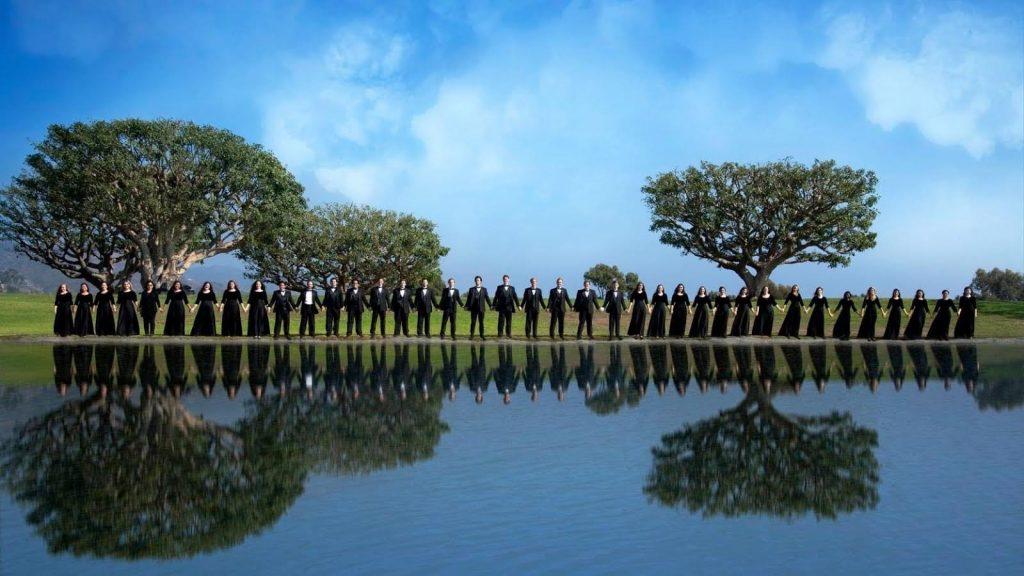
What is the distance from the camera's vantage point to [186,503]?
8219mm

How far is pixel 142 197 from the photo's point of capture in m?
46.5

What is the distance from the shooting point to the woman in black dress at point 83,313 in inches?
1254

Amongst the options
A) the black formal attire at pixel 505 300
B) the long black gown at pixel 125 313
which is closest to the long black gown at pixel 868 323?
the black formal attire at pixel 505 300

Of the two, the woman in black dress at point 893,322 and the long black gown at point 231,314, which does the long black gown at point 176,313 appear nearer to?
the long black gown at point 231,314

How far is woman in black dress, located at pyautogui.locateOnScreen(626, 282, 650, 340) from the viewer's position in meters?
32.4

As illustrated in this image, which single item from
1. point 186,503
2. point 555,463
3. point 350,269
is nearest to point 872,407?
point 555,463

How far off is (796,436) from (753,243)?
46.3m

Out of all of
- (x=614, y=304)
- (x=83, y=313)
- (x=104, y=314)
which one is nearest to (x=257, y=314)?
(x=104, y=314)

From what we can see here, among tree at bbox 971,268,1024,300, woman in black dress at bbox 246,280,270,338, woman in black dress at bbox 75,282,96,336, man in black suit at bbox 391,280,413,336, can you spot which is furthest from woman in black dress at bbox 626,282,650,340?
tree at bbox 971,268,1024,300

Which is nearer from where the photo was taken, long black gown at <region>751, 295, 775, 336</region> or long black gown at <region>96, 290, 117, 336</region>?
long black gown at <region>96, 290, 117, 336</region>

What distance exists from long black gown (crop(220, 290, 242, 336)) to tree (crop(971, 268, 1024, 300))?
8825 cm

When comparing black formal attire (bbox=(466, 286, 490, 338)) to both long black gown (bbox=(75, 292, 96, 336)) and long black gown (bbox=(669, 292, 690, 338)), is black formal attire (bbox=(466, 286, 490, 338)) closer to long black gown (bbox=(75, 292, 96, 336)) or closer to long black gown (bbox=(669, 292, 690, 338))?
long black gown (bbox=(669, 292, 690, 338))

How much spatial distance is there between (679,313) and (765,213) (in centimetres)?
2429

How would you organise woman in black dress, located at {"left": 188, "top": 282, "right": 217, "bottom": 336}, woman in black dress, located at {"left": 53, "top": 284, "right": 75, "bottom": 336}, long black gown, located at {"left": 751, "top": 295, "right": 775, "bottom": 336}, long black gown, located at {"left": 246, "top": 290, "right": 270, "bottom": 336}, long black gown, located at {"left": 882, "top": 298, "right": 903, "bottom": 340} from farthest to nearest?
long black gown, located at {"left": 882, "top": 298, "right": 903, "bottom": 340}
long black gown, located at {"left": 751, "top": 295, "right": 775, "bottom": 336}
woman in black dress, located at {"left": 53, "top": 284, "right": 75, "bottom": 336}
long black gown, located at {"left": 246, "top": 290, "right": 270, "bottom": 336}
woman in black dress, located at {"left": 188, "top": 282, "right": 217, "bottom": 336}
